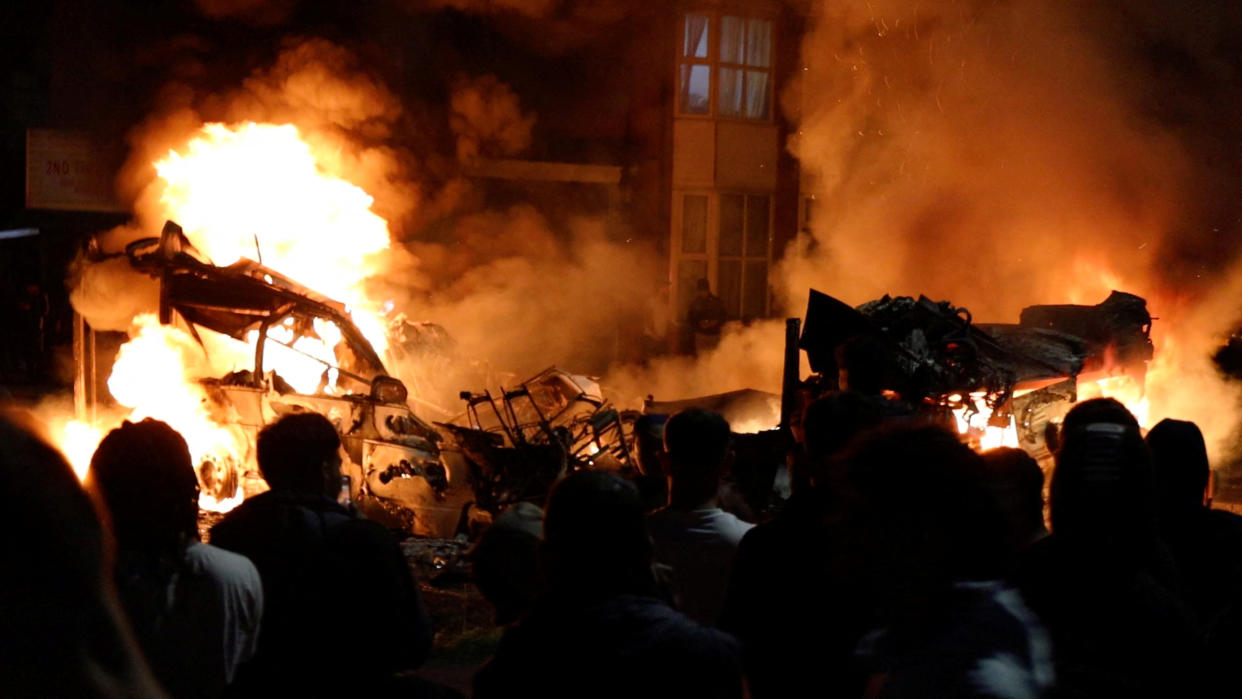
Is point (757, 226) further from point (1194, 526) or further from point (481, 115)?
point (1194, 526)

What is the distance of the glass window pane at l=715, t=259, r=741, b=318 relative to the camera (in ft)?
63.5

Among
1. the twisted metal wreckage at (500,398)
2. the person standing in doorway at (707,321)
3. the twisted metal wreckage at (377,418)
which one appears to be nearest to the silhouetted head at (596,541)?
the twisted metal wreckage at (500,398)

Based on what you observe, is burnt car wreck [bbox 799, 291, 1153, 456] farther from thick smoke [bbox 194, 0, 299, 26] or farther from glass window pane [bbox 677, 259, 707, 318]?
thick smoke [bbox 194, 0, 299, 26]

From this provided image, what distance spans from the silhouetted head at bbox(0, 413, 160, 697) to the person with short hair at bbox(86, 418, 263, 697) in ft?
→ 4.83

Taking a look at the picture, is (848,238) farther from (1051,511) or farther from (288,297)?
(1051,511)

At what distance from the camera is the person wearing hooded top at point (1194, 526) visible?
3615 mm

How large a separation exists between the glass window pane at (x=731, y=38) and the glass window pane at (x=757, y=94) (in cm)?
41

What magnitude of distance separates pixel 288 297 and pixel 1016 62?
13.9m

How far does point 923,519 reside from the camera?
2404 millimetres

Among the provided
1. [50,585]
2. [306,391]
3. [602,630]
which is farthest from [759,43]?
[50,585]

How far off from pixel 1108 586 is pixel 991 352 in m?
7.74

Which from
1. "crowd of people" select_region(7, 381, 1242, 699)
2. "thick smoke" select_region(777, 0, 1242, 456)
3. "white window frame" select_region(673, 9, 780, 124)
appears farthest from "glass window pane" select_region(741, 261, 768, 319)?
"crowd of people" select_region(7, 381, 1242, 699)

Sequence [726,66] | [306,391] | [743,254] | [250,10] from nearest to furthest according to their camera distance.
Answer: [306,391]
[250,10]
[726,66]
[743,254]

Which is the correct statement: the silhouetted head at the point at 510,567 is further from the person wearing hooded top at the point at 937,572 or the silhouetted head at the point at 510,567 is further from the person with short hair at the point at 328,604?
the person wearing hooded top at the point at 937,572
